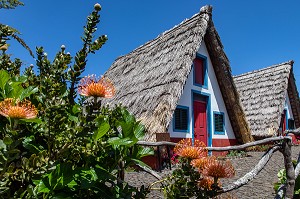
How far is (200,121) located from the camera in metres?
9.38

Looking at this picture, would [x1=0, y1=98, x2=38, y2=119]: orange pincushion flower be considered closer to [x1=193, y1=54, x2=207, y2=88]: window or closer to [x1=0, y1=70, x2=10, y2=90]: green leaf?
[x1=0, y1=70, x2=10, y2=90]: green leaf

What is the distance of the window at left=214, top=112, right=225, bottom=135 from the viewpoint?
1004 centimetres

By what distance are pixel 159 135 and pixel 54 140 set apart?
534 centimetres

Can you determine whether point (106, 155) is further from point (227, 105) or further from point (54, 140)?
point (227, 105)

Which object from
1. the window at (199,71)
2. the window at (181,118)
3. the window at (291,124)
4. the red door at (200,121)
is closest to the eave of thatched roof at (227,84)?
the window at (199,71)

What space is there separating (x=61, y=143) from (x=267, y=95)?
522 inches

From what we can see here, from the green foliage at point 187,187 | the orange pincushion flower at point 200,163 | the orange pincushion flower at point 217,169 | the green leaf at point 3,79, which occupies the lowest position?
the green foliage at point 187,187

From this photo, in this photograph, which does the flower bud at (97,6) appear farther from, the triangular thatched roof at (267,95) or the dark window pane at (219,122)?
the triangular thatched roof at (267,95)

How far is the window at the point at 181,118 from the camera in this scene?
844cm

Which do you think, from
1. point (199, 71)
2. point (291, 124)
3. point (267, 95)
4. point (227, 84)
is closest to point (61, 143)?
point (199, 71)

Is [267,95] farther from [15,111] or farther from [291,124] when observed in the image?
[15,111]

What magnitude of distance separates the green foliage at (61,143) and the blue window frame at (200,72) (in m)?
8.33

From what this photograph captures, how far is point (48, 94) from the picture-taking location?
90 cm

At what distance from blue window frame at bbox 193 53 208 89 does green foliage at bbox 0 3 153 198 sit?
8.33 meters
